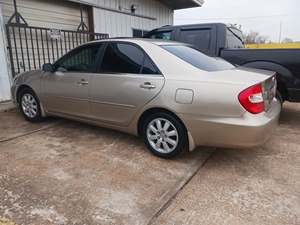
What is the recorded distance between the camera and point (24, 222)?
2.20 m

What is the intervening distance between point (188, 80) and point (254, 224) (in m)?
1.62

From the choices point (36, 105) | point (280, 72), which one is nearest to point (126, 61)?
point (36, 105)

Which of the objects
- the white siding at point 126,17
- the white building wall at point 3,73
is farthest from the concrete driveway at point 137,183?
the white siding at point 126,17

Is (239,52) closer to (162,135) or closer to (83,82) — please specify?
(162,135)

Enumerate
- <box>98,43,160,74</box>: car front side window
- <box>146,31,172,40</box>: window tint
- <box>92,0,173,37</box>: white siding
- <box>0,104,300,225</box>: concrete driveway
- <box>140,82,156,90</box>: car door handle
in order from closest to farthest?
1. <box>0,104,300,225</box>: concrete driveway
2. <box>140,82,156,90</box>: car door handle
3. <box>98,43,160,74</box>: car front side window
4. <box>146,31,172,40</box>: window tint
5. <box>92,0,173,37</box>: white siding

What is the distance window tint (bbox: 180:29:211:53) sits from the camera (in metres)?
5.60

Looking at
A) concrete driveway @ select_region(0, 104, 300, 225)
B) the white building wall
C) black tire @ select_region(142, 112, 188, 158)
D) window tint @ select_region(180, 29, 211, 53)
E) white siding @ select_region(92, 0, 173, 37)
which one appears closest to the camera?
concrete driveway @ select_region(0, 104, 300, 225)

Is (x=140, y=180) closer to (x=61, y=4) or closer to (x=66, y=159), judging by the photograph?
(x=66, y=159)

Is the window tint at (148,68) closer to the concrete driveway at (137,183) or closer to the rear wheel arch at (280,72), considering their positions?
the concrete driveway at (137,183)

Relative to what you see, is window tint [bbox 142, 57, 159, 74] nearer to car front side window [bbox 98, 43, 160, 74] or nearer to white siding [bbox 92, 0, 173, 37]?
car front side window [bbox 98, 43, 160, 74]

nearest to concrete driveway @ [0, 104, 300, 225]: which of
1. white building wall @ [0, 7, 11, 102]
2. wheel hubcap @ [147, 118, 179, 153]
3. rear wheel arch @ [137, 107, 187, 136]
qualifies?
wheel hubcap @ [147, 118, 179, 153]

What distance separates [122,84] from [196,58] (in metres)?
1.05

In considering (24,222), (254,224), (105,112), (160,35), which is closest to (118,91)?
(105,112)

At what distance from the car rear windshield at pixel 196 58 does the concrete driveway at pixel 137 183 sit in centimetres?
118
